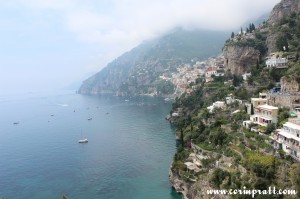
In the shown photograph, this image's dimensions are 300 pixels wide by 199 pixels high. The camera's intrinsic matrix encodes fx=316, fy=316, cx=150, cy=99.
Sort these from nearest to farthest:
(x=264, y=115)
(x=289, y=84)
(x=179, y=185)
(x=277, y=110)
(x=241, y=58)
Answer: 1. (x=277, y=110)
2. (x=264, y=115)
3. (x=179, y=185)
4. (x=289, y=84)
5. (x=241, y=58)

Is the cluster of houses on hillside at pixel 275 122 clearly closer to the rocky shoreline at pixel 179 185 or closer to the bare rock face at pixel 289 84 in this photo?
the bare rock face at pixel 289 84

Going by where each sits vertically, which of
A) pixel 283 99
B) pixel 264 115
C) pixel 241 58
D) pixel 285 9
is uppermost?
pixel 285 9

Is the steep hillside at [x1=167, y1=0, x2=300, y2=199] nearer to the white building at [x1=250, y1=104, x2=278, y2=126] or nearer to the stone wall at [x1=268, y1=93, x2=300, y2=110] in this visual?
the stone wall at [x1=268, y1=93, x2=300, y2=110]

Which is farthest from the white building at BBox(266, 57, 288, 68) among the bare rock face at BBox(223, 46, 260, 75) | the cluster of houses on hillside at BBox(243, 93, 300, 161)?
the cluster of houses on hillside at BBox(243, 93, 300, 161)

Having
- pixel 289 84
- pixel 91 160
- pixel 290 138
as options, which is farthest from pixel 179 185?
pixel 91 160

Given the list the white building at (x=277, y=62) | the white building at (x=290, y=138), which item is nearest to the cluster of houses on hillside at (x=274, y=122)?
the white building at (x=290, y=138)

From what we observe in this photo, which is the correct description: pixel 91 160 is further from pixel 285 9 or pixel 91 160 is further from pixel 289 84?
pixel 285 9
